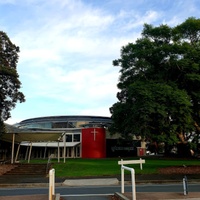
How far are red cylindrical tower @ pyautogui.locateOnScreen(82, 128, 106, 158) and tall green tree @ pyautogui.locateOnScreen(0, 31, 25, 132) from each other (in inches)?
1005

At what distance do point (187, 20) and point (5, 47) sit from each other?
63.1 ft

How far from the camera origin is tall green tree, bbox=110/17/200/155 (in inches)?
1013

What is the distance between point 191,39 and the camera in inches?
1313

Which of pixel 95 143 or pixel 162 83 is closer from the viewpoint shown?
pixel 162 83

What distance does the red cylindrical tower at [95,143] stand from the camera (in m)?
56.4

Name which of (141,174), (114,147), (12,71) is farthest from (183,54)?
(114,147)

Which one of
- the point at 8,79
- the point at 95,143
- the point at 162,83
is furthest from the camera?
the point at 95,143

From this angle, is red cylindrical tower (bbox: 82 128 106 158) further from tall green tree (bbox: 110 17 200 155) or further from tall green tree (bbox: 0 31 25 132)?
tall green tree (bbox: 0 31 25 132)

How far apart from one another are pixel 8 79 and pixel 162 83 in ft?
50.9

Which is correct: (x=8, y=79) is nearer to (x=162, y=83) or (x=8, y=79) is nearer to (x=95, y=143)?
(x=162, y=83)

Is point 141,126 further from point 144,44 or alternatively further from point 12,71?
point 12,71

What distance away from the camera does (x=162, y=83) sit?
28438mm

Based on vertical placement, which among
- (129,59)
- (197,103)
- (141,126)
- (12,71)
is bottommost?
(141,126)

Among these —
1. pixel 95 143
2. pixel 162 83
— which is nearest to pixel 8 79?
pixel 162 83
